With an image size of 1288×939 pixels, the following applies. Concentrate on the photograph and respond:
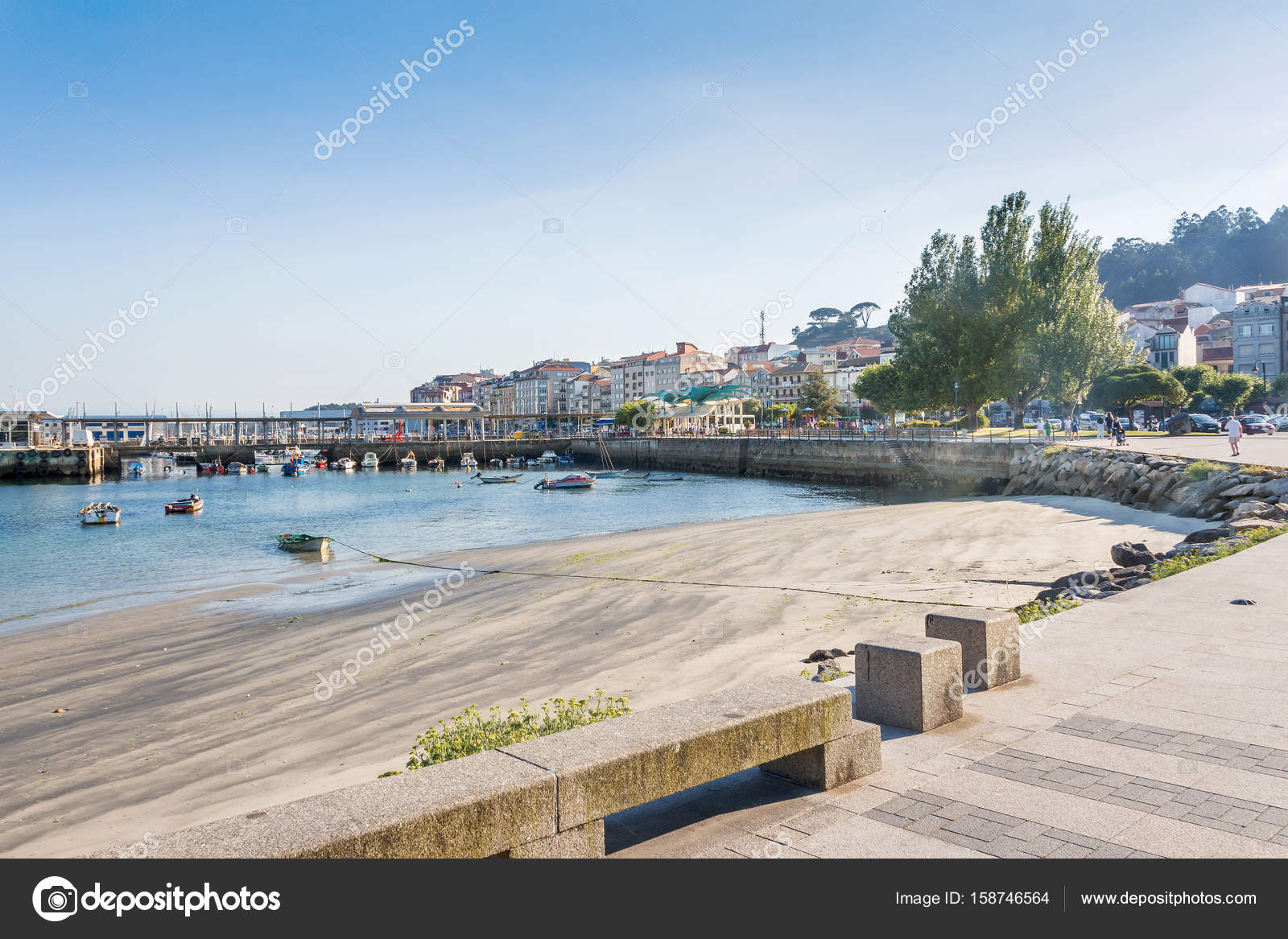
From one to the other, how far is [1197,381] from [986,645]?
3014 inches

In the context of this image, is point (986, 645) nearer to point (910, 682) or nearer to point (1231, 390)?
point (910, 682)

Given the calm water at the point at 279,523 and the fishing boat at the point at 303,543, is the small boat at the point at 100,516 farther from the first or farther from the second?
the fishing boat at the point at 303,543

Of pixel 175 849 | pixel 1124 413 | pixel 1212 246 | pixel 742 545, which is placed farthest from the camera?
pixel 1212 246

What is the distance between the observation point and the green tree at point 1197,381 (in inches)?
2734

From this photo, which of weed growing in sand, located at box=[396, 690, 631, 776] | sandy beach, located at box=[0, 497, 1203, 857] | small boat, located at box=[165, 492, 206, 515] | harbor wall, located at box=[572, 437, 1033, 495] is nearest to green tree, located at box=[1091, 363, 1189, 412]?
harbor wall, located at box=[572, 437, 1033, 495]

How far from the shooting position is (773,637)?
1341cm

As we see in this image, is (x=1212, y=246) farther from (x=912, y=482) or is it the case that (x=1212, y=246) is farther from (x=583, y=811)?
(x=583, y=811)

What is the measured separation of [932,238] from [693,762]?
61.9 meters

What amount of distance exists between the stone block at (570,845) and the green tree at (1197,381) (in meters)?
78.5

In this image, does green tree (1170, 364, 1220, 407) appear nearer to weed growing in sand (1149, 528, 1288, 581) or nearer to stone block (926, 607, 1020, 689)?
weed growing in sand (1149, 528, 1288, 581)

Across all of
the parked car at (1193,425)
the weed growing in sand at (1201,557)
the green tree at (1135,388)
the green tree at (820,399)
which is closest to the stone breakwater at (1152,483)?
the weed growing in sand at (1201,557)

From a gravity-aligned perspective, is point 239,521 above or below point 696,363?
below
